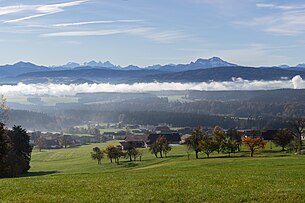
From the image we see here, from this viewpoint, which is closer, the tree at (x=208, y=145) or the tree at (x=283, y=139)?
the tree at (x=208, y=145)

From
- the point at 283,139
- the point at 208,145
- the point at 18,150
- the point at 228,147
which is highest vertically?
the point at 18,150

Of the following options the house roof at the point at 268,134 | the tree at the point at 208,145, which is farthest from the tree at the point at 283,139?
the house roof at the point at 268,134

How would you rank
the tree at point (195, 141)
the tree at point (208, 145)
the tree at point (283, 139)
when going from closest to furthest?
the tree at point (208, 145)
the tree at point (195, 141)
the tree at point (283, 139)

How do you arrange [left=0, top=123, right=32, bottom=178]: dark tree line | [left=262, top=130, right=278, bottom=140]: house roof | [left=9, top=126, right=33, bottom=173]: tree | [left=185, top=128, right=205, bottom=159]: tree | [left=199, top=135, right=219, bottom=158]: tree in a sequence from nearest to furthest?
[left=0, top=123, right=32, bottom=178]: dark tree line, [left=9, top=126, right=33, bottom=173]: tree, [left=199, top=135, right=219, bottom=158]: tree, [left=185, top=128, right=205, bottom=159]: tree, [left=262, top=130, right=278, bottom=140]: house roof

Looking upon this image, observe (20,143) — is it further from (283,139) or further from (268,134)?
(268,134)

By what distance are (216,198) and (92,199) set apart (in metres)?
6.49

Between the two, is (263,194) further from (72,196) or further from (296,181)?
(72,196)

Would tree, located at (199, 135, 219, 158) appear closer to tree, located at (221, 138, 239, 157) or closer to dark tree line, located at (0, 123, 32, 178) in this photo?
tree, located at (221, 138, 239, 157)

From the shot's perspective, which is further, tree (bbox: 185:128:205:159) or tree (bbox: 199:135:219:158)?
tree (bbox: 185:128:205:159)

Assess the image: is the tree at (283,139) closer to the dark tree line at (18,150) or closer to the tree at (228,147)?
the tree at (228,147)

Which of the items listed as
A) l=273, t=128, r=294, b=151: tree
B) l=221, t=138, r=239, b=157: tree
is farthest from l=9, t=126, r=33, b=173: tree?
l=273, t=128, r=294, b=151: tree

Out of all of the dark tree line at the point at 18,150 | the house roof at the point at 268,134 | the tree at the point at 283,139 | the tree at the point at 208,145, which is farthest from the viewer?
the house roof at the point at 268,134

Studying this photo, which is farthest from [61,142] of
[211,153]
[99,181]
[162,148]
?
[99,181]

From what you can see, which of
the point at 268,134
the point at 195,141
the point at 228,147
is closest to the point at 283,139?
the point at 228,147
